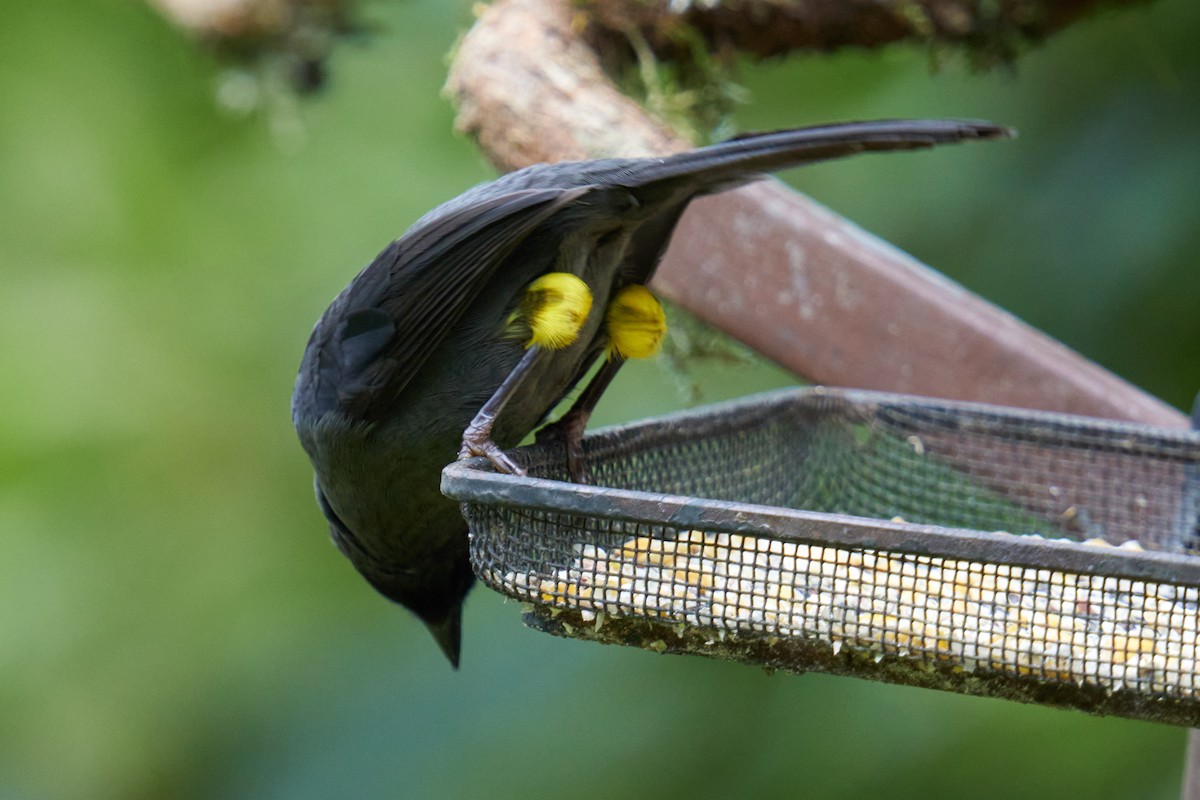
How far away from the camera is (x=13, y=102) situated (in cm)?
552

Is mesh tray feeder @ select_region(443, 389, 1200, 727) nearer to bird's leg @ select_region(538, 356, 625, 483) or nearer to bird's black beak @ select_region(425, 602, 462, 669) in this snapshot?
bird's leg @ select_region(538, 356, 625, 483)

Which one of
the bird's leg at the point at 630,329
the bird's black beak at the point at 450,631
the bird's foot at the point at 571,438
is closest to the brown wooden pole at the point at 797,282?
the bird's leg at the point at 630,329

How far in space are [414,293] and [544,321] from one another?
0.82 feet

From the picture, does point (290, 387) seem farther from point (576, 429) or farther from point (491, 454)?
point (491, 454)

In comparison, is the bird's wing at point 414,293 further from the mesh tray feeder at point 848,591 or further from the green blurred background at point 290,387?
the green blurred background at point 290,387

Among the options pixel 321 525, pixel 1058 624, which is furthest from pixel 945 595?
pixel 321 525

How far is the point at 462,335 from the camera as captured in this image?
7.36 feet

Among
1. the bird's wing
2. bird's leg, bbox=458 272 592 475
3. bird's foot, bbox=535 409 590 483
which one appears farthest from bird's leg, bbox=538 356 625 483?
the bird's wing

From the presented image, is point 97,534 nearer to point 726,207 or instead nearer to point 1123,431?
point 726,207

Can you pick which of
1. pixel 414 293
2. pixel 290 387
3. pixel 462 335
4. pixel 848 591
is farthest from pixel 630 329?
pixel 290 387

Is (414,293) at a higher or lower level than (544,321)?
higher

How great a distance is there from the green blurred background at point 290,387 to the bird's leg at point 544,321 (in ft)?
6.60

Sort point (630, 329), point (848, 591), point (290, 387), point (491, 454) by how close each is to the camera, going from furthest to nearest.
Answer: point (290, 387), point (630, 329), point (491, 454), point (848, 591)

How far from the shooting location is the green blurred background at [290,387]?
3.78m
